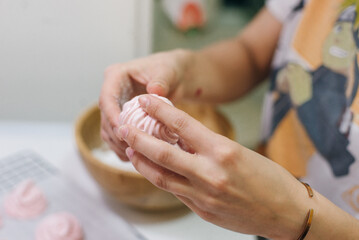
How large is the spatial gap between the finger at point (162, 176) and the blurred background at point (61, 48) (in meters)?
0.45

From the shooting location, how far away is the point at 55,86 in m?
0.86

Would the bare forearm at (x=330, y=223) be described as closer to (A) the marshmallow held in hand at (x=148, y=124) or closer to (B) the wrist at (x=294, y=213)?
(B) the wrist at (x=294, y=213)

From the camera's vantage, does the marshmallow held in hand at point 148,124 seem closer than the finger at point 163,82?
Yes

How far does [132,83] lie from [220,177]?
0.28 meters

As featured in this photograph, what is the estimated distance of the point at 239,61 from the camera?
2.74ft

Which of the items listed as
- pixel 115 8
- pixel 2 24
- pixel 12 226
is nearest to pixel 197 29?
pixel 115 8

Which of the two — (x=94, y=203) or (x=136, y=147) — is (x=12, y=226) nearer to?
(x=94, y=203)

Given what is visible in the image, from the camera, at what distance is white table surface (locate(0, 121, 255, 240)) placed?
0.61 metres

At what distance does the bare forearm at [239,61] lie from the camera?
0.77 m

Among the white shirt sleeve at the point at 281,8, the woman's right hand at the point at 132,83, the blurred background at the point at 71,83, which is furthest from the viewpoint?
the white shirt sleeve at the point at 281,8

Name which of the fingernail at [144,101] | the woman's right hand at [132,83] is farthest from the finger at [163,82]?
the fingernail at [144,101]

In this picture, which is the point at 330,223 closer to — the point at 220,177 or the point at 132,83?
the point at 220,177

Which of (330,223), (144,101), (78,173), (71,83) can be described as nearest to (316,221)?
(330,223)

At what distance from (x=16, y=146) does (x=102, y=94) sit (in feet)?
1.12
